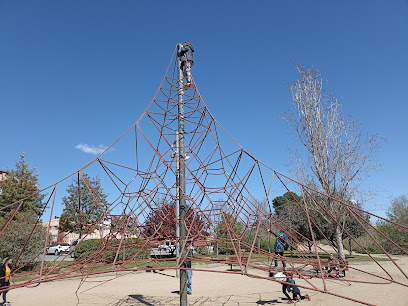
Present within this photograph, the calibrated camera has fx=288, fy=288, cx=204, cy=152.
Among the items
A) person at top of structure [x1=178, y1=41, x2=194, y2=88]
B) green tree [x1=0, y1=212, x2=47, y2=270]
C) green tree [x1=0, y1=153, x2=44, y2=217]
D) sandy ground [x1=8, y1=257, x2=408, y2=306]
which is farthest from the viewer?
green tree [x1=0, y1=153, x2=44, y2=217]

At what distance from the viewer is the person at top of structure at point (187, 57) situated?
223 inches

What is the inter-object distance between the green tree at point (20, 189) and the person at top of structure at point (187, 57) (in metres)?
19.1

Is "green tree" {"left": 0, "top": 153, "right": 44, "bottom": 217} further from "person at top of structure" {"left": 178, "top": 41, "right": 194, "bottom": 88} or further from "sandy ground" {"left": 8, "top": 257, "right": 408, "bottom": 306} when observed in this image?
"person at top of structure" {"left": 178, "top": 41, "right": 194, "bottom": 88}

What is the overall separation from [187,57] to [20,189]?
74.1 ft

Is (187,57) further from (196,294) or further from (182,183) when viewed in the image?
(196,294)

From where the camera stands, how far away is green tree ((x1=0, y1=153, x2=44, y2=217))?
22.4 metres

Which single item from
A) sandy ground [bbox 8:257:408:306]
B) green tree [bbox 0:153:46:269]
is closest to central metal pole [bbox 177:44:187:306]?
sandy ground [bbox 8:257:408:306]

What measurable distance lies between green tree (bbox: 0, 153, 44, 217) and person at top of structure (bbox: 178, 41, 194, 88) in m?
19.1

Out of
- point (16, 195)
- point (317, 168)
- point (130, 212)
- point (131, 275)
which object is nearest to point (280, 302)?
point (130, 212)

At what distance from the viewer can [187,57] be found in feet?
18.8

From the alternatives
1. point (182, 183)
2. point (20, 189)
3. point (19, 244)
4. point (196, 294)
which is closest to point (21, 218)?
point (19, 244)

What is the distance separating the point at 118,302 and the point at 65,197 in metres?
23.1

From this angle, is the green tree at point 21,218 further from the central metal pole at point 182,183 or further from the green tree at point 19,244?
the central metal pole at point 182,183

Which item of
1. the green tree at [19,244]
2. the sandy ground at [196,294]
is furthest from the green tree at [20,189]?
the sandy ground at [196,294]
